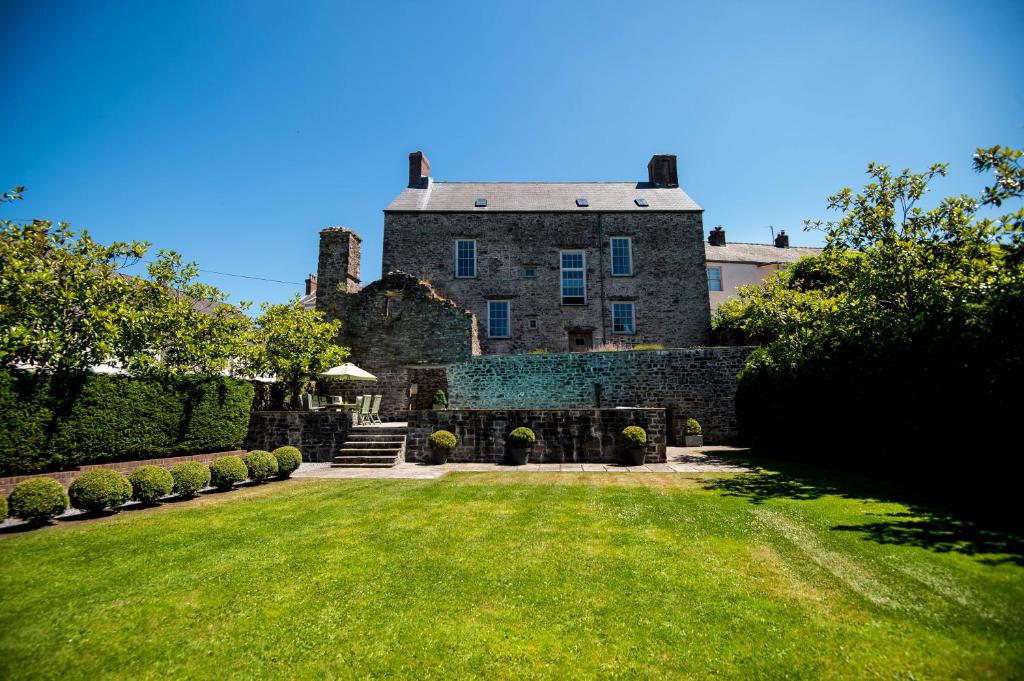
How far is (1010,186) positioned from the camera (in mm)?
7230

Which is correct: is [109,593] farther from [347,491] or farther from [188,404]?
[188,404]

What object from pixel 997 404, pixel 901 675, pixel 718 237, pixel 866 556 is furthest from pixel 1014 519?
pixel 718 237

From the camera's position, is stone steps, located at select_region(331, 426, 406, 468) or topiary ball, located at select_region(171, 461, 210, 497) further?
stone steps, located at select_region(331, 426, 406, 468)

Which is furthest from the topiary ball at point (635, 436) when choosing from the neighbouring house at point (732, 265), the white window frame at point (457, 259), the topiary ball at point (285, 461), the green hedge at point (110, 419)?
the neighbouring house at point (732, 265)

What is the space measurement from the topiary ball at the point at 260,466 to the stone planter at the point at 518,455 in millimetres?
5664

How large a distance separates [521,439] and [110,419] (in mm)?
9251

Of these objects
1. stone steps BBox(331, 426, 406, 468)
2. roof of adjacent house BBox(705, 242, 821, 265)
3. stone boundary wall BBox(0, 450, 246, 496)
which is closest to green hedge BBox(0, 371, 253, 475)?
stone boundary wall BBox(0, 450, 246, 496)

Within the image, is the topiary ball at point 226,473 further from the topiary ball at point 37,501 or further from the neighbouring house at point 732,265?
the neighbouring house at point 732,265

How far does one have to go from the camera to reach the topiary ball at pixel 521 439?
1214cm

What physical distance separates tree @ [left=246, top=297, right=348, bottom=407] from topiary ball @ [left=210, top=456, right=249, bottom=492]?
6204 mm

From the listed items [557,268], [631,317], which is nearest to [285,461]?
[557,268]

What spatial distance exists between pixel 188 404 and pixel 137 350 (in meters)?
1.77

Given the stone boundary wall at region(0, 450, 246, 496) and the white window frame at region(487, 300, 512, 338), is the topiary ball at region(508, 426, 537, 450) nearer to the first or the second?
the stone boundary wall at region(0, 450, 246, 496)

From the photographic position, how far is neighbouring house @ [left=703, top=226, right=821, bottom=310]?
94.2 feet
